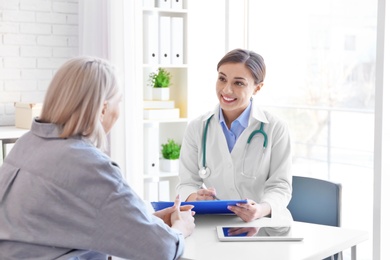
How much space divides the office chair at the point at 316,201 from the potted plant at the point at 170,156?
1.80 m

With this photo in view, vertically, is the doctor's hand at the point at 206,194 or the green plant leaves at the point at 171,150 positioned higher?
the doctor's hand at the point at 206,194

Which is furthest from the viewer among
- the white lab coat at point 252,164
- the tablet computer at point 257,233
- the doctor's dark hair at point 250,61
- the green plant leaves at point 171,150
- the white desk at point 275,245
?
the green plant leaves at point 171,150

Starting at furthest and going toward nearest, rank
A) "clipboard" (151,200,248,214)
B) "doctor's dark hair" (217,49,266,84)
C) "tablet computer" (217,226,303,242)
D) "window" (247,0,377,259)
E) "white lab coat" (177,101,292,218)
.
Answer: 1. "window" (247,0,377,259)
2. "doctor's dark hair" (217,49,266,84)
3. "white lab coat" (177,101,292,218)
4. "clipboard" (151,200,248,214)
5. "tablet computer" (217,226,303,242)

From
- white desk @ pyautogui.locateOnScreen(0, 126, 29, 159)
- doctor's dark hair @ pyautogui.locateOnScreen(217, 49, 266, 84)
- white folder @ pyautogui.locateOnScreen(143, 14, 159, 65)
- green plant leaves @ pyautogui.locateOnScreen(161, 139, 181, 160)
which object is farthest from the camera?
green plant leaves @ pyautogui.locateOnScreen(161, 139, 181, 160)

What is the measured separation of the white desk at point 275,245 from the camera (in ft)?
6.00

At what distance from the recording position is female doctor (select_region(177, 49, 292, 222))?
2.54 meters

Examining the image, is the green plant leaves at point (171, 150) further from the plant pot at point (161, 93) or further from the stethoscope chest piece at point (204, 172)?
the stethoscope chest piece at point (204, 172)

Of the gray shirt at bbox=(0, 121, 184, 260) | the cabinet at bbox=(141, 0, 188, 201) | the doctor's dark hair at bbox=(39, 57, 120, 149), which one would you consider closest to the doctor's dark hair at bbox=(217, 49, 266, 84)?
the doctor's dark hair at bbox=(39, 57, 120, 149)

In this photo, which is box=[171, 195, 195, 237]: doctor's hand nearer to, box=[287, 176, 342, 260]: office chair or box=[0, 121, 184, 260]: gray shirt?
box=[0, 121, 184, 260]: gray shirt

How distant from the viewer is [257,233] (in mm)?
2043

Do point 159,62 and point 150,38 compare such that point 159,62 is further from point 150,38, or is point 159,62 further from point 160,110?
point 160,110

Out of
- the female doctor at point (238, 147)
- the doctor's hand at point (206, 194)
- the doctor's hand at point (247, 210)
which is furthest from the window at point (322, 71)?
the doctor's hand at point (247, 210)

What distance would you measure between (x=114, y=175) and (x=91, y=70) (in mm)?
293

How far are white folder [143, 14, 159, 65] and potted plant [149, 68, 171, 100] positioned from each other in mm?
109
